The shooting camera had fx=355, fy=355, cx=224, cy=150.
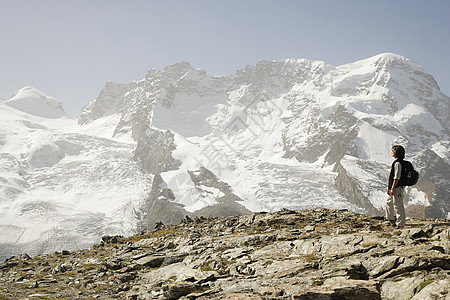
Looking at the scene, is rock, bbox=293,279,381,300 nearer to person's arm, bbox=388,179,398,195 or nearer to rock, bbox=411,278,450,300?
rock, bbox=411,278,450,300

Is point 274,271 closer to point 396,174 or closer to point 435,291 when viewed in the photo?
point 435,291

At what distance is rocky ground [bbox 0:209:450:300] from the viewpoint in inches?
441

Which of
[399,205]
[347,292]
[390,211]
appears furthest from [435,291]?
[390,211]

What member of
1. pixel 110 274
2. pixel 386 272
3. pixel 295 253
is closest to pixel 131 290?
pixel 110 274

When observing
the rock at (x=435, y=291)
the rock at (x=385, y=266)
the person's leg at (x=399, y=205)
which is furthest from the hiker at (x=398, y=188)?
the rock at (x=435, y=291)

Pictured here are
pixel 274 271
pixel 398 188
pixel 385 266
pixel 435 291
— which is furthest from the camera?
Answer: pixel 398 188

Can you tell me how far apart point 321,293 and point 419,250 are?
179 inches

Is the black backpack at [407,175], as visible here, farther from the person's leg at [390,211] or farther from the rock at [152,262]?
the rock at [152,262]

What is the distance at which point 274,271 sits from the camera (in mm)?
14555

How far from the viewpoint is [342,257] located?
14461 mm

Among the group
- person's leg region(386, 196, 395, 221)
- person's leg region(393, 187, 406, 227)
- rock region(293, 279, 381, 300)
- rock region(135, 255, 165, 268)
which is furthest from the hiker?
rock region(135, 255, 165, 268)

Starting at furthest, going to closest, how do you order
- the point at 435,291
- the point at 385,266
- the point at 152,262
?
the point at 152,262 → the point at 385,266 → the point at 435,291

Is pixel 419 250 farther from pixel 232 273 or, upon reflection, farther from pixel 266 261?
pixel 232 273

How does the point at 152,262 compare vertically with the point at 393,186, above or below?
below
